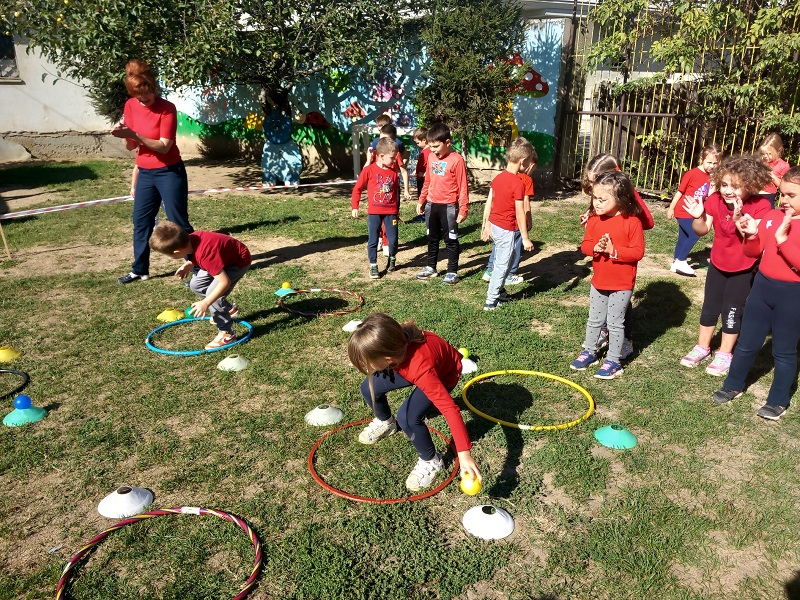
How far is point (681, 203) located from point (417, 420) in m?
5.67

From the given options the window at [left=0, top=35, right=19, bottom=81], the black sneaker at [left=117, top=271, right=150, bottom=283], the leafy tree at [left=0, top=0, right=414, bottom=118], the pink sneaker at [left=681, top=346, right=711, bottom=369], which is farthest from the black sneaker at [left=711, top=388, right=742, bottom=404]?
the window at [left=0, top=35, right=19, bottom=81]

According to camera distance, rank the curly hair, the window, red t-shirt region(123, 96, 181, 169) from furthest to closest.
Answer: the window, red t-shirt region(123, 96, 181, 169), the curly hair

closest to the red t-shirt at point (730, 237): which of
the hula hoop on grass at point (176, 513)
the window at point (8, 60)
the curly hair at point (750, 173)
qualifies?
the curly hair at point (750, 173)

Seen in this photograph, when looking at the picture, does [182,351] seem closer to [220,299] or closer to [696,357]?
[220,299]

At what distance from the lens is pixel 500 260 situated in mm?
6723

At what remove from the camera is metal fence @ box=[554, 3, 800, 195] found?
1094 cm

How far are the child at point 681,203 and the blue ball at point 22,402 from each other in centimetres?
684

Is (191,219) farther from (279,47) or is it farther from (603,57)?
(603,57)

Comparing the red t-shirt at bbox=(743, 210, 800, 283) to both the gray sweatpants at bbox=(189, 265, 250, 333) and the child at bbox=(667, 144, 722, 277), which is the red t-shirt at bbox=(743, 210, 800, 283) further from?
the gray sweatpants at bbox=(189, 265, 250, 333)

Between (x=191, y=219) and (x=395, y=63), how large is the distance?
524 centimetres

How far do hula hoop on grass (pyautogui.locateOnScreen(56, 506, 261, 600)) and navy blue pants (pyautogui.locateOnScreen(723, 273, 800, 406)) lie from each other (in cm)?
373

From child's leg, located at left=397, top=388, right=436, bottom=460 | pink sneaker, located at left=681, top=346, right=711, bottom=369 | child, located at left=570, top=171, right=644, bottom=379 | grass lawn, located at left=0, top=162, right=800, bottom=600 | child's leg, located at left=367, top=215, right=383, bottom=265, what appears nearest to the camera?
grass lawn, located at left=0, top=162, right=800, bottom=600

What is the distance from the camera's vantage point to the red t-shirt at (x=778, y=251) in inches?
166

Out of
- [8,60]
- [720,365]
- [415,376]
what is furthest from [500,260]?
[8,60]
